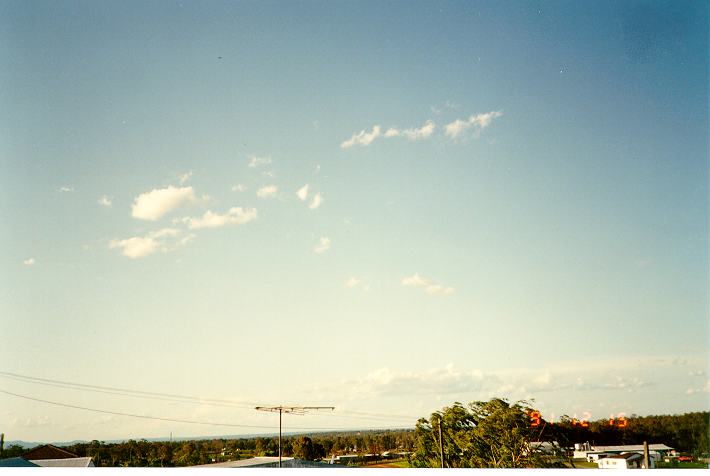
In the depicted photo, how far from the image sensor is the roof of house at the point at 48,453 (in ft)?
17.3

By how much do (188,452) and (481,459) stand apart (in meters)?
5.24

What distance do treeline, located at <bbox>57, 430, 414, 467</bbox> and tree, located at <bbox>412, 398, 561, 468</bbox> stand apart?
44 cm

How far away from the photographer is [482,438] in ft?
30.9

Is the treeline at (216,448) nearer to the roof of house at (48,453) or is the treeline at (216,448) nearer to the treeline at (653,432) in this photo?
the roof of house at (48,453)

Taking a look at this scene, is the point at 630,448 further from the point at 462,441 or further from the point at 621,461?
the point at 462,441

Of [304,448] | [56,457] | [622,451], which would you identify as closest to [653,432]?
[622,451]

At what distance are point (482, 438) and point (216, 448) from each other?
503cm

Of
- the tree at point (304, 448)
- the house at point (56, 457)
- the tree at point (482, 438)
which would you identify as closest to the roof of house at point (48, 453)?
the house at point (56, 457)

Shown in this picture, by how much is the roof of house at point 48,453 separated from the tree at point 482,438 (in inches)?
215

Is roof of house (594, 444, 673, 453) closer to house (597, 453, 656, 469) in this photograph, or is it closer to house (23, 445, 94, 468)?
house (597, 453, 656, 469)

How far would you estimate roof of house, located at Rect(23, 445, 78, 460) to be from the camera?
17.3ft
